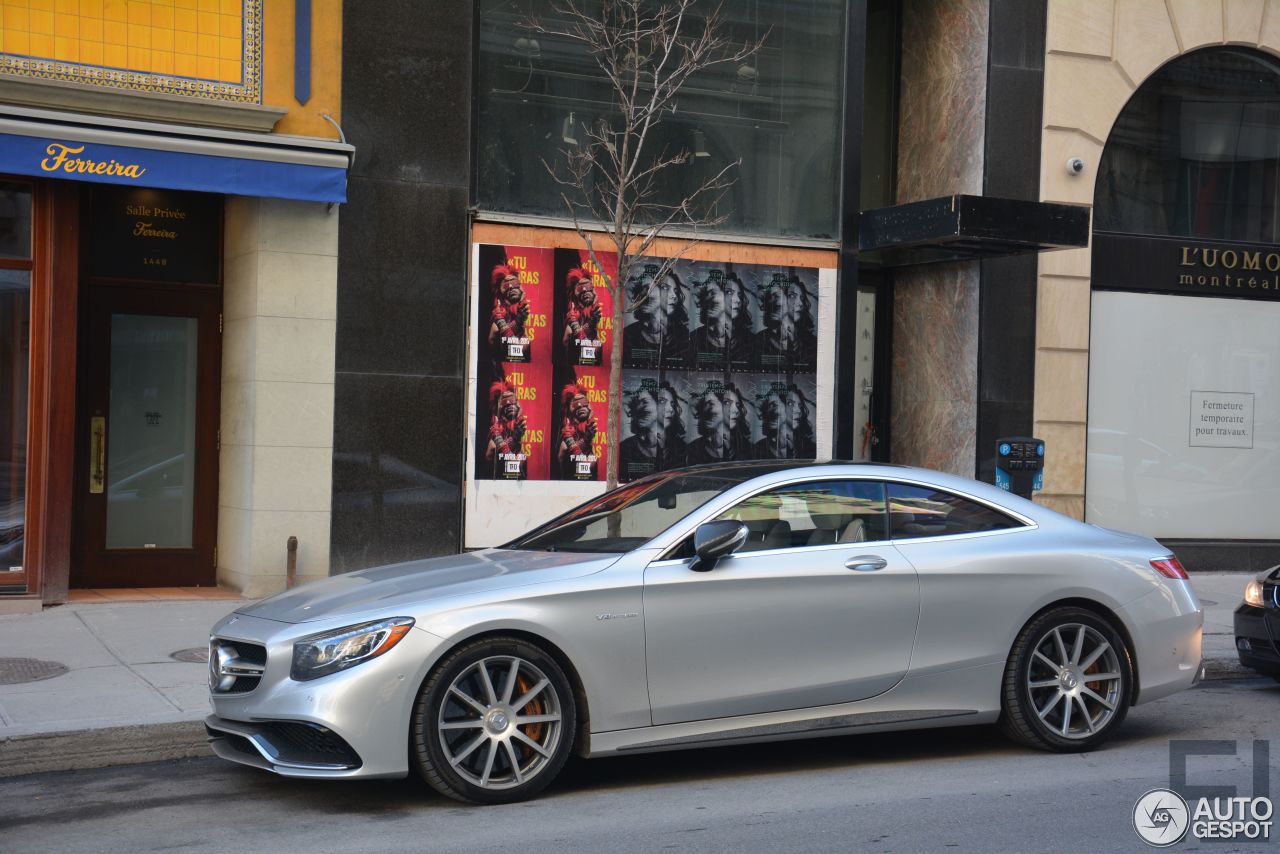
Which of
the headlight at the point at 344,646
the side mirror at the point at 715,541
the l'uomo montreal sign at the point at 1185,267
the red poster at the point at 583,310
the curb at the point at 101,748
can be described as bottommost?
the curb at the point at 101,748

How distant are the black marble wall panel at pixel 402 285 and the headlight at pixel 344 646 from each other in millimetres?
6430

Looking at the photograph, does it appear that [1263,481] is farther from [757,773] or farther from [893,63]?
[757,773]

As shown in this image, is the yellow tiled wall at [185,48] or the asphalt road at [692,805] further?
the yellow tiled wall at [185,48]

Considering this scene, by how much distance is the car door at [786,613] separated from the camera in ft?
20.8

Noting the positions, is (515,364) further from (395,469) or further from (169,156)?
(169,156)

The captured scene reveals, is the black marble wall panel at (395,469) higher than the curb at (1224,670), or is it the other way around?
the black marble wall panel at (395,469)

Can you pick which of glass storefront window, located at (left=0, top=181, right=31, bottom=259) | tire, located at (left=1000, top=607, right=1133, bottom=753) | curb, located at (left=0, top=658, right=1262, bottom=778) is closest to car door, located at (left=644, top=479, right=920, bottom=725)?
tire, located at (left=1000, top=607, right=1133, bottom=753)

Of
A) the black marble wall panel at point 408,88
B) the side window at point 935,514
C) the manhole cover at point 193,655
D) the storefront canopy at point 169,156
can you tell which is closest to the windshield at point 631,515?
the side window at point 935,514

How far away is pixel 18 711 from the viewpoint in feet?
24.5

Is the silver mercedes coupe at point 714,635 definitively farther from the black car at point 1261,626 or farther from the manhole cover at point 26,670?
the manhole cover at point 26,670

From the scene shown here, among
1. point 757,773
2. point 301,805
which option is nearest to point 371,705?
point 301,805

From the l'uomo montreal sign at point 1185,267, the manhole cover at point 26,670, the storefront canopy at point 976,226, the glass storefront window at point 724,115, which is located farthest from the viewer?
the l'uomo montreal sign at point 1185,267

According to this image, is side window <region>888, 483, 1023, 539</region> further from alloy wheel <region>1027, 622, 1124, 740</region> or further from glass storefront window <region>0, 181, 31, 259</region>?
glass storefront window <region>0, 181, 31, 259</region>

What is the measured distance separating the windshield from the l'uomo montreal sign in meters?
9.53
